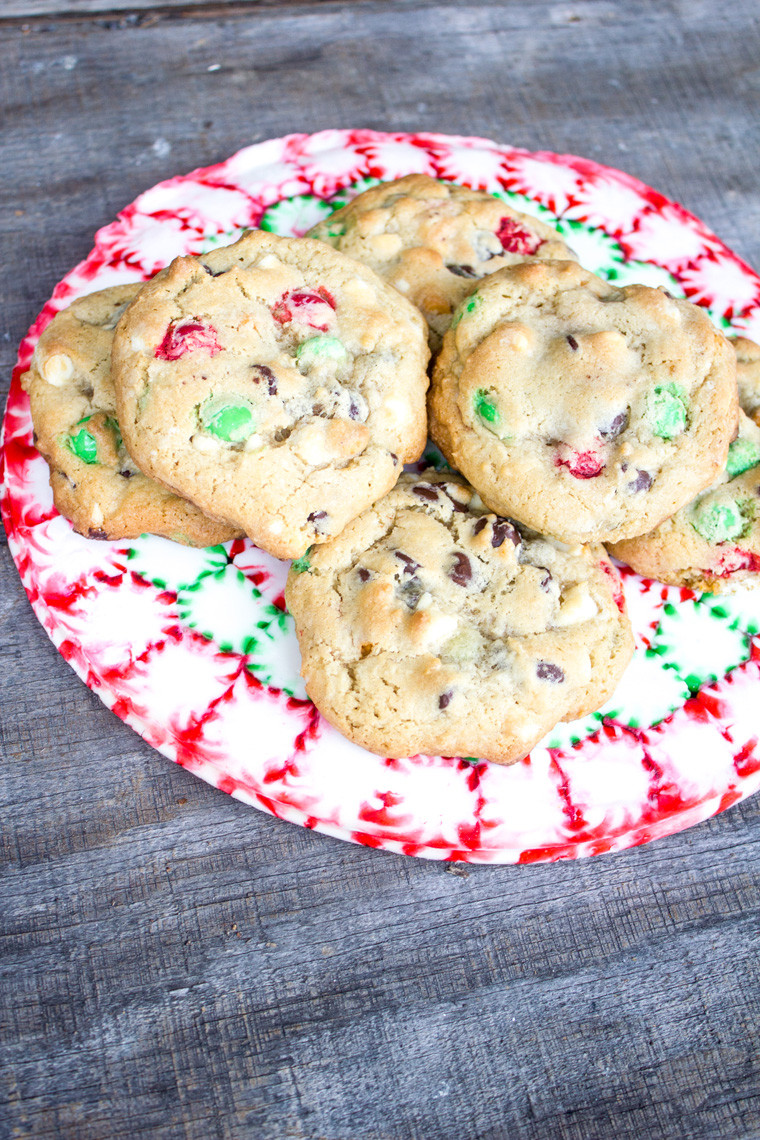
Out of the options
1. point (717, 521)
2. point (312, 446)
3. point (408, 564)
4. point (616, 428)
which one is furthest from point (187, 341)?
point (717, 521)

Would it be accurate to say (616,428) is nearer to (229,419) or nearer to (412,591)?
(412,591)

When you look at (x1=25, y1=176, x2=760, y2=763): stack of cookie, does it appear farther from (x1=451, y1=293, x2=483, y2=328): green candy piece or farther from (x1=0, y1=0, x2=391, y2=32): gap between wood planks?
(x1=0, y1=0, x2=391, y2=32): gap between wood planks

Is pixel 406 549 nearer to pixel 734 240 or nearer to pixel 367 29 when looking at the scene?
pixel 734 240

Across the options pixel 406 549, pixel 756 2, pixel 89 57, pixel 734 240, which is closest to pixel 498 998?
pixel 406 549

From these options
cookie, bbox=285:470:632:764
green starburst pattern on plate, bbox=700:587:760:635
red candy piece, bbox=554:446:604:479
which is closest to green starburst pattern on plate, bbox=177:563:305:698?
cookie, bbox=285:470:632:764

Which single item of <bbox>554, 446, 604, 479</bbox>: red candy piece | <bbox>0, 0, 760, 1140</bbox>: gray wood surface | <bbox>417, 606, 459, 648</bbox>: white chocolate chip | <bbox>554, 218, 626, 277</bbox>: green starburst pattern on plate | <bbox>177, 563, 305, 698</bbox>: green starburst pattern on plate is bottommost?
<bbox>0, 0, 760, 1140</bbox>: gray wood surface

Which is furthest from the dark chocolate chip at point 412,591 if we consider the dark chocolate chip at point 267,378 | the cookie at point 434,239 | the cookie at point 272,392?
the cookie at point 434,239

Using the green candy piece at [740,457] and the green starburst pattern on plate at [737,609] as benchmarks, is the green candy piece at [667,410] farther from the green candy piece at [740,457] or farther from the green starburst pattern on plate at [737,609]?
the green starburst pattern on plate at [737,609]

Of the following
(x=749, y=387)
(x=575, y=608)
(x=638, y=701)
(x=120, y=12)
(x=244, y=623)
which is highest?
(x=120, y=12)
